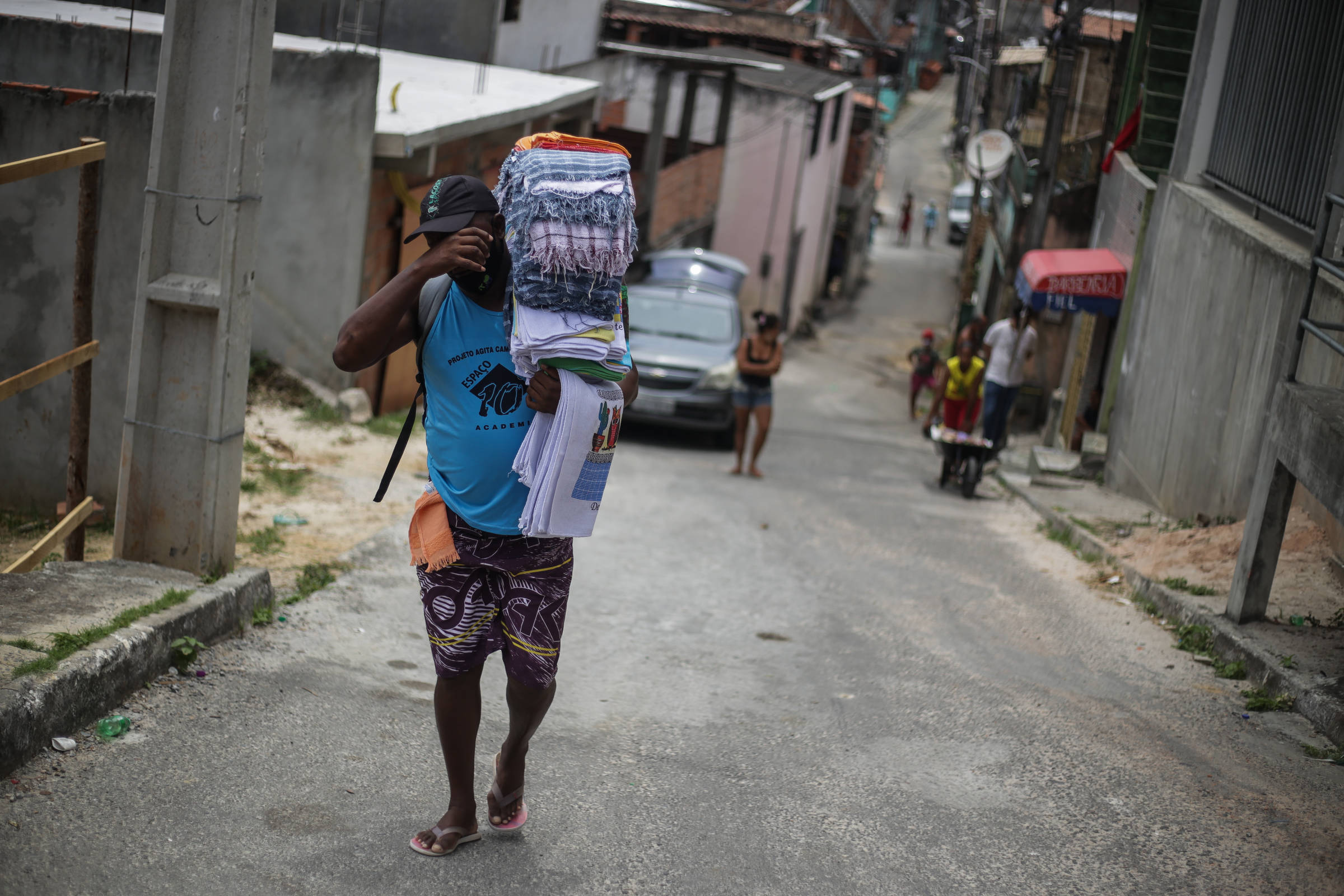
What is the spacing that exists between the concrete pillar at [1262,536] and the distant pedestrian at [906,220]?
43.7 meters

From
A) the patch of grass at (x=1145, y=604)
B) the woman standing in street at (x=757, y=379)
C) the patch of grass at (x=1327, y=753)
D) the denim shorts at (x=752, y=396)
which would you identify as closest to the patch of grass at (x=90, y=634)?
the patch of grass at (x=1327, y=753)

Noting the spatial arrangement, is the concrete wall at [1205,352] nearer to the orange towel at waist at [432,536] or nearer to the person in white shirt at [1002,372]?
the person in white shirt at [1002,372]

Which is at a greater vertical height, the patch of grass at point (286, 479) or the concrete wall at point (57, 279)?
the concrete wall at point (57, 279)

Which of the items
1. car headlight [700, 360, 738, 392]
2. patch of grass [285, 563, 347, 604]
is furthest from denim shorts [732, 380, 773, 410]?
patch of grass [285, 563, 347, 604]

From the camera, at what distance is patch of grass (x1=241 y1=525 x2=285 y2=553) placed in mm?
6668

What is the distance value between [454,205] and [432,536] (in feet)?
3.11

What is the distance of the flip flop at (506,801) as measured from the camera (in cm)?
369

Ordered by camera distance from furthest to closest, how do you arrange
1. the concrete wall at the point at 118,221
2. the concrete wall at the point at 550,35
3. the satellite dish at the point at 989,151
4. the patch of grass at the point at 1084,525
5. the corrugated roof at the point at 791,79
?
the corrugated roof at the point at 791,79 < the concrete wall at the point at 550,35 < the satellite dish at the point at 989,151 < the patch of grass at the point at 1084,525 < the concrete wall at the point at 118,221

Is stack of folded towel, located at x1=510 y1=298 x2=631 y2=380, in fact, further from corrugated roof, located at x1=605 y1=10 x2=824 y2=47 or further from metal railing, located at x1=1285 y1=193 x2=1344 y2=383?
corrugated roof, located at x1=605 y1=10 x2=824 y2=47

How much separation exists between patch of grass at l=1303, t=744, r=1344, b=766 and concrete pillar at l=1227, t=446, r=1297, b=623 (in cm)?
161

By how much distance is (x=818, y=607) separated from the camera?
7.36 meters

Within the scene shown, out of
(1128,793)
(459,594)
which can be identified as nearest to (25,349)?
(459,594)

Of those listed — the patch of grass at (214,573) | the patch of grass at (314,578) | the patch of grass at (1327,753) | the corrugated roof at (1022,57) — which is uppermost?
the corrugated roof at (1022,57)

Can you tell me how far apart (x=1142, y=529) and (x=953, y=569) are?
218cm
